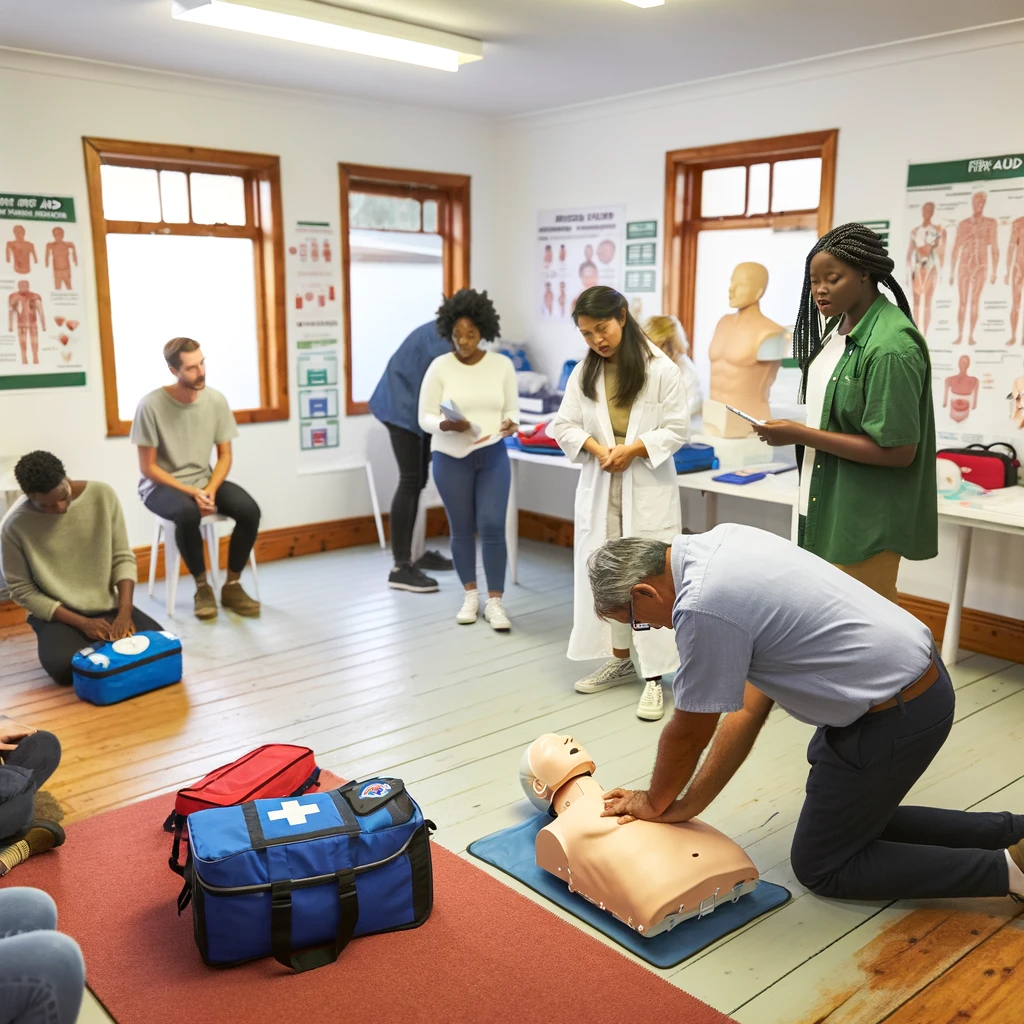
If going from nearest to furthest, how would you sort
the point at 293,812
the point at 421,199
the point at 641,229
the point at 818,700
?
1. the point at 818,700
2. the point at 293,812
3. the point at 641,229
4. the point at 421,199

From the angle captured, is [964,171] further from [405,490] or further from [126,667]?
[126,667]

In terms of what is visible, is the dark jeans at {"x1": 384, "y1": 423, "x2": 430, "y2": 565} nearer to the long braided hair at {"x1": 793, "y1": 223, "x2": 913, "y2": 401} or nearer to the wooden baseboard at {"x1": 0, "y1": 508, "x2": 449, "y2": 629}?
the wooden baseboard at {"x1": 0, "y1": 508, "x2": 449, "y2": 629}

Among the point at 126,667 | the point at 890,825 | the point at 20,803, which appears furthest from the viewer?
the point at 126,667

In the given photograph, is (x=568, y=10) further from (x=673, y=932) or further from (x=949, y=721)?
(x=673, y=932)

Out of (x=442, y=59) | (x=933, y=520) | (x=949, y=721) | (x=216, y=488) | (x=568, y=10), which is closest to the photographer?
(x=949, y=721)

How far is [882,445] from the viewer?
2807 millimetres

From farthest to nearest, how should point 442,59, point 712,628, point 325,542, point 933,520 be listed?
1. point 325,542
2. point 442,59
3. point 933,520
4. point 712,628

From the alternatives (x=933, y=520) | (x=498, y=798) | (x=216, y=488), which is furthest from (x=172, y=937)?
(x=216, y=488)

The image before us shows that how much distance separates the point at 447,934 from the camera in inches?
96.1

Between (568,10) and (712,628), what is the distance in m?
2.71

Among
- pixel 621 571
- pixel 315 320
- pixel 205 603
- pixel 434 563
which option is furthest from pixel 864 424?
pixel 315 320

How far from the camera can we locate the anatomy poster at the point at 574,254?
18.9 ft

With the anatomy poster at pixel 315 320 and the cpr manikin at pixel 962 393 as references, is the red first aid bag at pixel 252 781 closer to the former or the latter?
the cpr manikin at pixel 962 393

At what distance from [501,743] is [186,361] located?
92.2 inches
